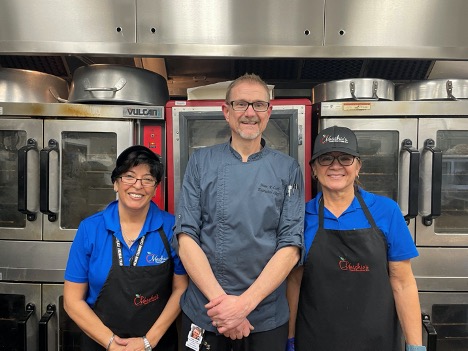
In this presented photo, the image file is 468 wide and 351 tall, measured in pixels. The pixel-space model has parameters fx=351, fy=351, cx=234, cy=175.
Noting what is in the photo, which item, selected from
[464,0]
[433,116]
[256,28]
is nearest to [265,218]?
[433,116]

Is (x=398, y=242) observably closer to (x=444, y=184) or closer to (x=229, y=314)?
(x=229, y=314)

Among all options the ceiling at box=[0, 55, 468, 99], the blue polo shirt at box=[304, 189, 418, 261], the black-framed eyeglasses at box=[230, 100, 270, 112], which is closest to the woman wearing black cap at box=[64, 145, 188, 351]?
the black-framed eyeglasses at box=[230, 100, 270, 112]

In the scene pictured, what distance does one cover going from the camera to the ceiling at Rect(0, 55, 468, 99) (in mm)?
2664

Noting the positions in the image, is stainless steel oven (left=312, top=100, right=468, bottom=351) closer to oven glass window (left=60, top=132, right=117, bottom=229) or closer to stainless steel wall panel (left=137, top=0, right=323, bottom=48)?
stainless steel wall panel (left=137, top=0, right=323, bottom=48)

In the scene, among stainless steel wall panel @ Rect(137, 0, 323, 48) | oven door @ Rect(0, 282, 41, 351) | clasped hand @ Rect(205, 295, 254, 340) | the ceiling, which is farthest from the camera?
the ceiling

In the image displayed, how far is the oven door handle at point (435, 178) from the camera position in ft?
6.38

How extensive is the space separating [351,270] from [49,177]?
1.71 metres

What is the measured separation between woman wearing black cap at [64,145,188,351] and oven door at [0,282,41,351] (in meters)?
0.73

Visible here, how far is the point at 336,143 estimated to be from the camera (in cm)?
151

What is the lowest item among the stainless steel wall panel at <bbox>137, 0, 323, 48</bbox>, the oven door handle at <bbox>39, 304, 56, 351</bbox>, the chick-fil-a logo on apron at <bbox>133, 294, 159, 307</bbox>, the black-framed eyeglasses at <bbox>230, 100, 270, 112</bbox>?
the oven door handle at <bbox>39, 304, 56, 351</bbox>

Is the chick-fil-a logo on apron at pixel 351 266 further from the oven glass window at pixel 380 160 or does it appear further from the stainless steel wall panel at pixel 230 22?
the stainless steel wall panel at pixel 230 22

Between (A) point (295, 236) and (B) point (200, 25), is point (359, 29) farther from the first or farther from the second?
(A) point (295, 236)

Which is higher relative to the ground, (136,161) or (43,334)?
(136,161)

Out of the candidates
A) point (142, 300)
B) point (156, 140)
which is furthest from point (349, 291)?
point (156, 140)
